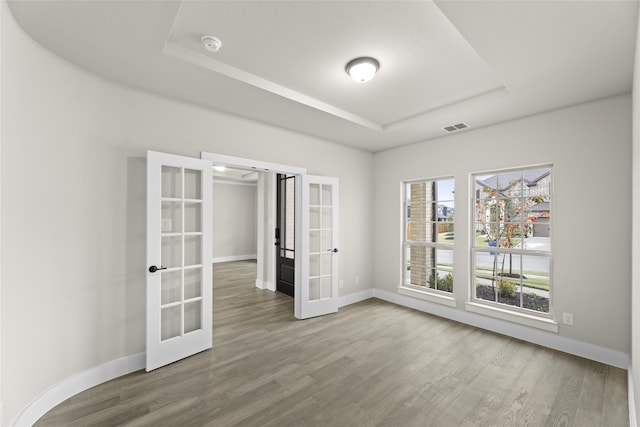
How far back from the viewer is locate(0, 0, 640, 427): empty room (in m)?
1.88

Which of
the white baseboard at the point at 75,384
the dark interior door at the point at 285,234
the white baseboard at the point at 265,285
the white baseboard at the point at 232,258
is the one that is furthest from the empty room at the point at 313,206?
the white baseboard at the point at 232,258

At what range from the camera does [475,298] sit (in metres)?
3.86

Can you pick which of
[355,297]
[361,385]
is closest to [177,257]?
[361,385]

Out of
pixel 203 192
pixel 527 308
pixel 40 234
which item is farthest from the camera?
pixel 527 308

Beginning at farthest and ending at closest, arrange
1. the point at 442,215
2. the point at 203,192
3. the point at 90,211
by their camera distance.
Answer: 1. the point at 442,215
2. the point at 203,192
3. the point at 90,211

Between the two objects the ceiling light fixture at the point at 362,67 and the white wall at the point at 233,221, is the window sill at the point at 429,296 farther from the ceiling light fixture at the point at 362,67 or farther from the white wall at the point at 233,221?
the white wall at the point at 233,221

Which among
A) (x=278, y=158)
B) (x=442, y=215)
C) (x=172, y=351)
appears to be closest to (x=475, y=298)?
(x=442, y=215)

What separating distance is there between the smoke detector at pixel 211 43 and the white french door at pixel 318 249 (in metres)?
2.10

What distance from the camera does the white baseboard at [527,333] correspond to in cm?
277

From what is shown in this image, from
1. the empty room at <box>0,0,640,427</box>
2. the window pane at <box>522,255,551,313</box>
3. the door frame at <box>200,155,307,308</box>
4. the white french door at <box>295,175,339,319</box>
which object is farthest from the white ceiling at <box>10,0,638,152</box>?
the window pane at <box>522,255,551,313</box>

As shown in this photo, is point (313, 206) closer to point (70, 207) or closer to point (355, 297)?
point (355, 297)

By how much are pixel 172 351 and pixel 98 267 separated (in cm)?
106

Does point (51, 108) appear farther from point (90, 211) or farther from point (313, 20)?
point (313, 20)

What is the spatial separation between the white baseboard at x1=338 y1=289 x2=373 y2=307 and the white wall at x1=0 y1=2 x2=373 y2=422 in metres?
2.84
